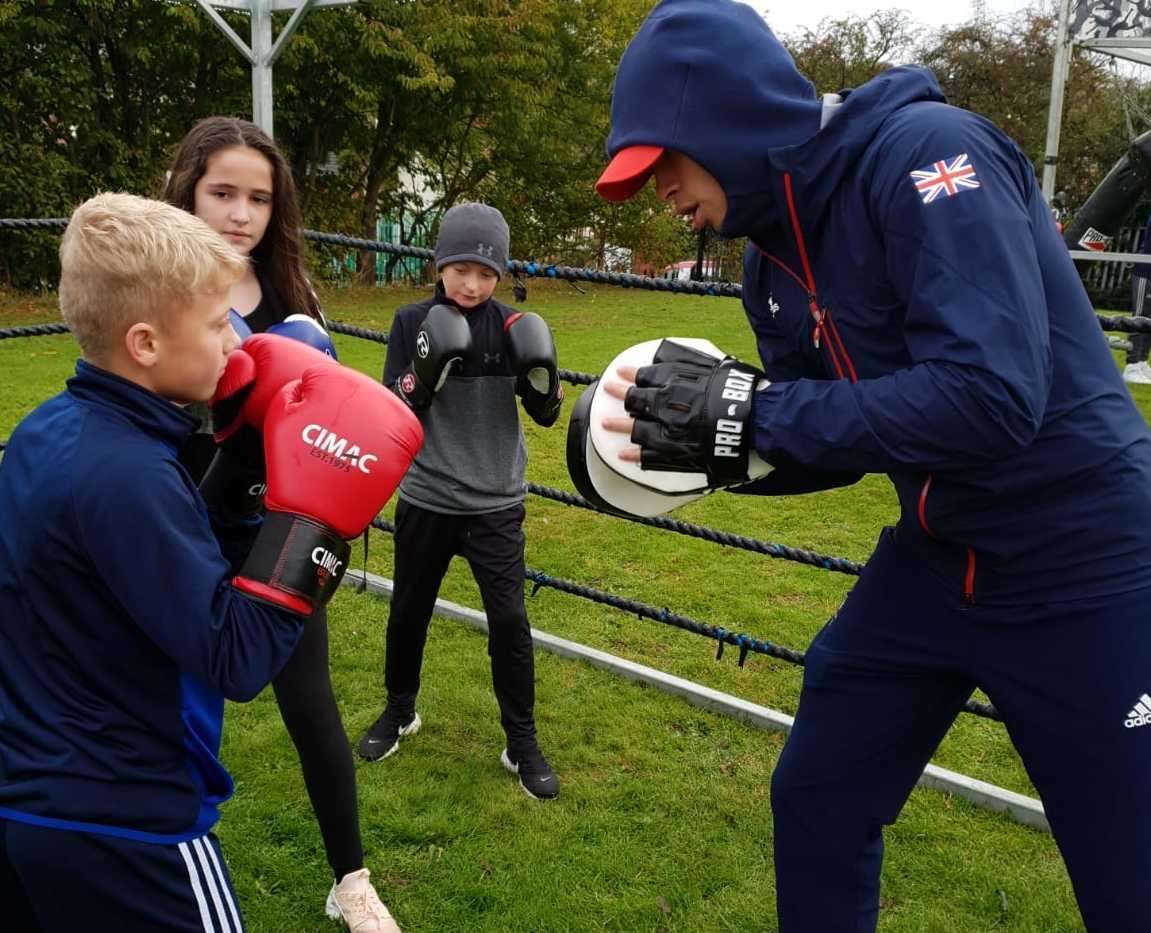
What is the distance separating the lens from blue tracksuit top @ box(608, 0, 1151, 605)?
4.06ft

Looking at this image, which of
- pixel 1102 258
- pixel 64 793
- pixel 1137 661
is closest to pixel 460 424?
pixel 64 793

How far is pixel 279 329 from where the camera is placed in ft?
6.11

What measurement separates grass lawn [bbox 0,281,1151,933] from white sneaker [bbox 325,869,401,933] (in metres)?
0.10

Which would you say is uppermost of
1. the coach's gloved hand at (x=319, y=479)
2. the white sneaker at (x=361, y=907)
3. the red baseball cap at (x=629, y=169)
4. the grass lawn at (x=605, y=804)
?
the red baseball cap at (x=629, y=169)

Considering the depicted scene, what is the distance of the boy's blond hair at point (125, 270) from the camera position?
1288 mm

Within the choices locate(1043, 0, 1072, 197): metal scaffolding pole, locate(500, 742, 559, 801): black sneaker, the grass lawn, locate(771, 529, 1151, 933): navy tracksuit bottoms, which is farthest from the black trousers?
locate(1043, 0, 1072, 197): metal scaffolding pole

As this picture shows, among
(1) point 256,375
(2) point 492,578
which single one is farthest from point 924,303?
Answer: (2) point 492,578

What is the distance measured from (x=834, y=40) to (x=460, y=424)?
2937 centimetres

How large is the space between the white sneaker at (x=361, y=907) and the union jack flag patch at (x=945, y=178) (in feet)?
5.59

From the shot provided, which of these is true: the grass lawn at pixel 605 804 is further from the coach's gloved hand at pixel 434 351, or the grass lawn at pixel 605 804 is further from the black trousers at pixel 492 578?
the coach's gloved hand at pixel 434 351

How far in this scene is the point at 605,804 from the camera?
2.61m

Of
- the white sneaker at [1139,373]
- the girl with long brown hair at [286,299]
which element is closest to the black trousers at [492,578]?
the girl with long brown hair at [286,299]

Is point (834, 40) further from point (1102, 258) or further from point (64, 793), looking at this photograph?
point (64, 793)

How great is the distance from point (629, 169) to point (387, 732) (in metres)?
1.88
